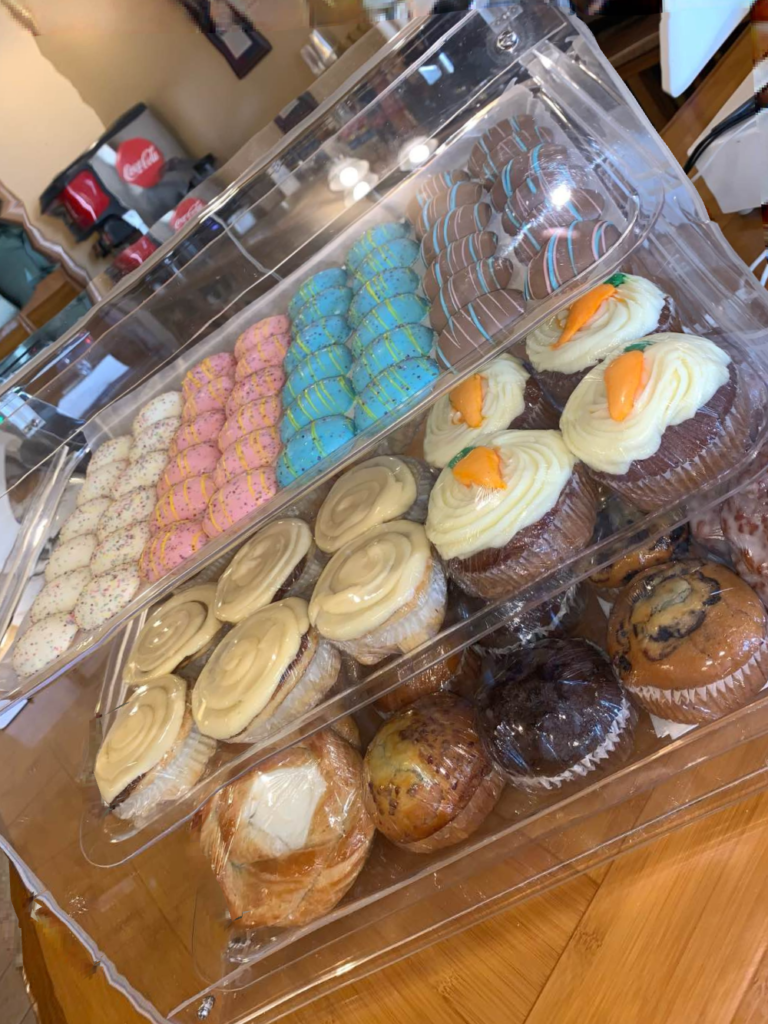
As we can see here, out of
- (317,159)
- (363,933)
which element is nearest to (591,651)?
(363,933)

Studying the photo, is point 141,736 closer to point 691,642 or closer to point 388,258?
point 691,642

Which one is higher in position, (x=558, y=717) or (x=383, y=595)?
(x=383, y=595)

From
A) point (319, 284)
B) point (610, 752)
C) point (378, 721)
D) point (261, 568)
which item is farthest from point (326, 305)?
point (610, 752)

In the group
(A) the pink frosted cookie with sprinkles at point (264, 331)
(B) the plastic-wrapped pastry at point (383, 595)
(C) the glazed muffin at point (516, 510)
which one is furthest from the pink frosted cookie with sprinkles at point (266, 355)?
(C) the glazed muffin at point (516, 510)

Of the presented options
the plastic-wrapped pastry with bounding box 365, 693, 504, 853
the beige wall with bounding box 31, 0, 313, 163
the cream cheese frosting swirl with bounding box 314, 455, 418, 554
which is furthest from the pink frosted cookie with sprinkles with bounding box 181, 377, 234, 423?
the beige wall with bounding box 31, 0, 313, 163

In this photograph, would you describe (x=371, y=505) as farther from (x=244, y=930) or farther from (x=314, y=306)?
(x=244, y=930)

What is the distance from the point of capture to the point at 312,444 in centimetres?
167

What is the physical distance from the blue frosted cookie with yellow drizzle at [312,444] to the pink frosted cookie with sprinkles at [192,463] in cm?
37

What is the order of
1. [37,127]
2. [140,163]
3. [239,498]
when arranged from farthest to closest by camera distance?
1. [37,127]
2. [140,163]
3. [239,498]

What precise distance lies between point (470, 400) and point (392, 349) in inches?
10.8

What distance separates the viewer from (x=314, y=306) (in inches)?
78.8

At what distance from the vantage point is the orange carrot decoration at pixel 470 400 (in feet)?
4.75

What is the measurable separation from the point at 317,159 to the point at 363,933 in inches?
83.7

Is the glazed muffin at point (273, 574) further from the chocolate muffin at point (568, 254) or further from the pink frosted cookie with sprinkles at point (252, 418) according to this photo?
the chocolate muffin at point (568, 254)
